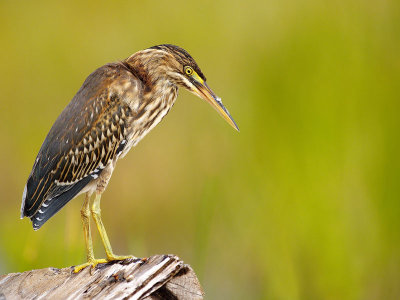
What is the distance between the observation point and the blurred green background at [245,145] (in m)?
6.61

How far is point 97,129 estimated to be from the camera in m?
5.04

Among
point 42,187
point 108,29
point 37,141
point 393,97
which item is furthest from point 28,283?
point 108,29

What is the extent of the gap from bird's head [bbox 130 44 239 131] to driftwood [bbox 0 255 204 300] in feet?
3.47

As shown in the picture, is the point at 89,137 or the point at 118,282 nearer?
the point at 118,282

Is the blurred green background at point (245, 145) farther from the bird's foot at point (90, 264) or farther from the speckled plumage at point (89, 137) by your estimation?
the bird's foot at point (90, 264)

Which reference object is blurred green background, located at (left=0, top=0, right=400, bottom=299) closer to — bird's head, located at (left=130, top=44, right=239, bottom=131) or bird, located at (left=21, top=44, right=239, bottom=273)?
→ bird, located at (left=21, top=44, right=239, bottom=273)

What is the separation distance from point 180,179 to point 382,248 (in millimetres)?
2627

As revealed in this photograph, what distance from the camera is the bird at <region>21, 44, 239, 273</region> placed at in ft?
16.4

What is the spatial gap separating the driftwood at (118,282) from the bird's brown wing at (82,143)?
2.14 ft

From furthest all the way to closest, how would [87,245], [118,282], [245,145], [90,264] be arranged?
[245,145]
[87,245]
[90,264]
[118,282]

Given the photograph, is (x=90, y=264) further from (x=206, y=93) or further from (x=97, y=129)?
(x=206, y=93)

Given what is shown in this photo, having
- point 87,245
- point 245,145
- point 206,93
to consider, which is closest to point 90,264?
point 87,245

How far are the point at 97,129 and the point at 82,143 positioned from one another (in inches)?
4.3

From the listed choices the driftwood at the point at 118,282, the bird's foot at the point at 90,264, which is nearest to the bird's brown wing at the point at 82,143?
the bird's foot at the point at 90,264
